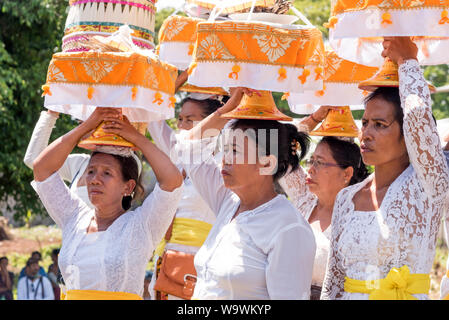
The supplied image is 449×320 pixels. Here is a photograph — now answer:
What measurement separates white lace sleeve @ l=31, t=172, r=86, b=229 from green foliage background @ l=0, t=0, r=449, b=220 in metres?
6.04

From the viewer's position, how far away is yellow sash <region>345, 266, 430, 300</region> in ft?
9.09

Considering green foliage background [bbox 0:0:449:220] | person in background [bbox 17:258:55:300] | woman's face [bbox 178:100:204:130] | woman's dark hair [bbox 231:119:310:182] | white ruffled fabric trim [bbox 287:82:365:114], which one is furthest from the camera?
person in background [bbox 17:258:55:300]

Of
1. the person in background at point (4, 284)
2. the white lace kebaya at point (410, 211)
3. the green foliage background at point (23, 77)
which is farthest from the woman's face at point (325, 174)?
the person in background at point (4, 284)

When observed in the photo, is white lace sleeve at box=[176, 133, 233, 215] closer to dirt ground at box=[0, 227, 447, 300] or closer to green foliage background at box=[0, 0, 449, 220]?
green foliage background at box=[0, 0, 449, 220]

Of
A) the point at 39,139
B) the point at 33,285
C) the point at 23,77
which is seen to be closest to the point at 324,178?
the point at 39,139

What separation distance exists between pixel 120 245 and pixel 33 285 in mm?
7664

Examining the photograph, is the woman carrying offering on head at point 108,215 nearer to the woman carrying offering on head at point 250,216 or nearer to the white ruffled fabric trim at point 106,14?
the woman carrying offering on head at point 250,216

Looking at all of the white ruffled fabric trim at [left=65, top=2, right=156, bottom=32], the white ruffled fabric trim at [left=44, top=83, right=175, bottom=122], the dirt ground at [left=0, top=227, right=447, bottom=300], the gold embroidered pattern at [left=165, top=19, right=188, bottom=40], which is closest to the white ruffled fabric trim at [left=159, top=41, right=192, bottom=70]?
the gold embroidered pattern at [left=165, top=19, right=188, bottom=40]

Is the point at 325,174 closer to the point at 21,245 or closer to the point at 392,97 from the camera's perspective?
the point at 392,97

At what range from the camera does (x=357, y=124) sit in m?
4.39

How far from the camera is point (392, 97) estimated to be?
9.86 feet

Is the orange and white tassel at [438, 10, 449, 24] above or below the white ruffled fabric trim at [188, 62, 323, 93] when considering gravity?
above

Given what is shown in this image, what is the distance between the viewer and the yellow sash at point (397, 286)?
9.09 ft

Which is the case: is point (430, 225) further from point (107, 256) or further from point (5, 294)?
point (5, 294)
